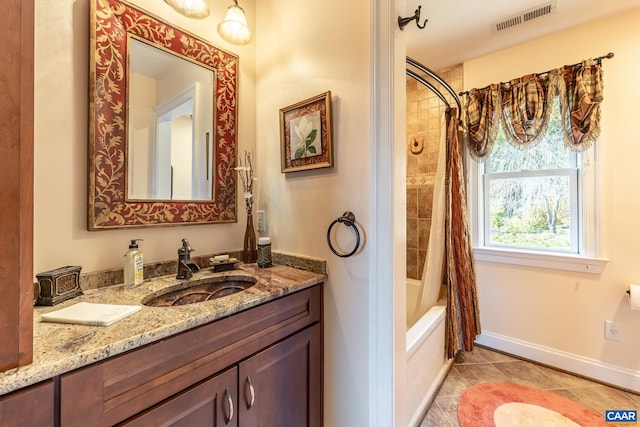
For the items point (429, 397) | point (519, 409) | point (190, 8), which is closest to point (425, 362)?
point (429, 397)

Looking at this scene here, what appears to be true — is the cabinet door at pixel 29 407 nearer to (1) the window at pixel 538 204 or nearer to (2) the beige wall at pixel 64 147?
(2) the beige wall at pixel 64 147

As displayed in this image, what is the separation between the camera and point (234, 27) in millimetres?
1305

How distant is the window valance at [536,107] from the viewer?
1.78 meters

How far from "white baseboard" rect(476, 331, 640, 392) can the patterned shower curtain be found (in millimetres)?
412

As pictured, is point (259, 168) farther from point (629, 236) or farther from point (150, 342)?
point (629, 236)

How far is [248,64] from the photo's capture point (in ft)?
5.16

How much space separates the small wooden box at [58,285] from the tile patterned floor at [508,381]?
1.83 meters

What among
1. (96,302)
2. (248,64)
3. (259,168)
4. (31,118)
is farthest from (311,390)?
(248,64)

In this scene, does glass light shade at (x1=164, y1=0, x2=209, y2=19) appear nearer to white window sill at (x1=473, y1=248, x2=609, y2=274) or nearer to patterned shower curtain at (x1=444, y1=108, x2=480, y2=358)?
patterned shower curtain at (x1=444, y1=108, x2=480, y2=358)

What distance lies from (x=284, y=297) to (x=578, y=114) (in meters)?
2.33

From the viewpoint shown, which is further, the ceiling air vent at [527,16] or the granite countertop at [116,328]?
the ceiling air vent at [527,16]

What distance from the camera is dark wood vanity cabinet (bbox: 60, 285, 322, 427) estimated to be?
62cm

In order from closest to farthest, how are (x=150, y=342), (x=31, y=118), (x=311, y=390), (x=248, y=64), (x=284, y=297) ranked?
(x=31, y=118) → (x=150, y=342) → (x=284, y=297) → (x=311, y=390) → (x=248, y=64)

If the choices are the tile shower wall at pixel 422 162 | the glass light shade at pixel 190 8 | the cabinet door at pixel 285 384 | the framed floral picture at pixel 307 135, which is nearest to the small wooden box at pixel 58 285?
the cabinet door at pixel 285 384
